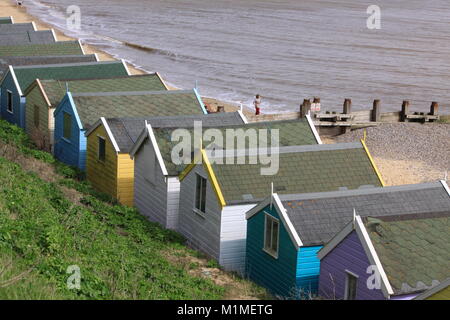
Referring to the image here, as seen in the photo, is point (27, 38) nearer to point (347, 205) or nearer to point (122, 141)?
point (122, 141)

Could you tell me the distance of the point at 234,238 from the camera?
81.8 ft

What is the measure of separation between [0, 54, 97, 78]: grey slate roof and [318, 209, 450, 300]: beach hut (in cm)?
2635

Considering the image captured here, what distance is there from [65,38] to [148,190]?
183ft

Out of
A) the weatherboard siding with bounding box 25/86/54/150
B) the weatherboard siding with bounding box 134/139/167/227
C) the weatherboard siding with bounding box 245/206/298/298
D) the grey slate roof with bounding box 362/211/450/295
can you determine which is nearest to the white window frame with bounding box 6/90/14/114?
the weatherboard siding with bounding box 25/86/54/150

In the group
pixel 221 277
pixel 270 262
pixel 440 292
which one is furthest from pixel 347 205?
pixel 440 292

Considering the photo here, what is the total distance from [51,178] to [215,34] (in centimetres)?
6770

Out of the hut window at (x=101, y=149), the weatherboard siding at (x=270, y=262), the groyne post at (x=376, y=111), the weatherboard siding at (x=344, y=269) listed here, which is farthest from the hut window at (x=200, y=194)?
the groyne post at (x=376, y=111)

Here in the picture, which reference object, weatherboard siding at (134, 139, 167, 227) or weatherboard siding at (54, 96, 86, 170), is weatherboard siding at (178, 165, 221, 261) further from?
weatherboard siding at (54, 96, 86, 170)

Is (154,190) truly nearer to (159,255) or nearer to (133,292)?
(159,255)

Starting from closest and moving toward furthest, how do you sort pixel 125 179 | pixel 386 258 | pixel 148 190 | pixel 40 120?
1. pixel 386 258
2. pixel 148 190
3. pixel 125 179
4. pixel 40 120

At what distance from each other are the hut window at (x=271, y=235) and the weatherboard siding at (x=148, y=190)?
561 cm

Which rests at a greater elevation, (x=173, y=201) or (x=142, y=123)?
(x=142, y=123)
